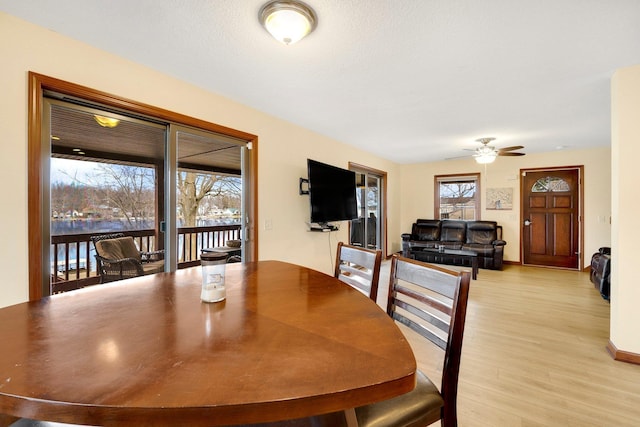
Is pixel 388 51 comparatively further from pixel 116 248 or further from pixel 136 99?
pixel 116 248

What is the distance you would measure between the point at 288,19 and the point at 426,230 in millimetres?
6034

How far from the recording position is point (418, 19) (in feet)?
5.74

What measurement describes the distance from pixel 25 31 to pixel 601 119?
576 centimetres

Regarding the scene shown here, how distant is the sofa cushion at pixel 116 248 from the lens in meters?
3.58

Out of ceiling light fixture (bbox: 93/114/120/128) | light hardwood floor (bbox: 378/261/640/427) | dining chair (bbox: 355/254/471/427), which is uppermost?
ceiling light fixture (bbox: 93/114/120/128)

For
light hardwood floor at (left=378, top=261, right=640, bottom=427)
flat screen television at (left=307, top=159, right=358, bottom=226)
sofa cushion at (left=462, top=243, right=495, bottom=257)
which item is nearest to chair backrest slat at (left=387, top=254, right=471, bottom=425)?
light hardwood floor at (left=378, top=261, right=640, bottom=427)

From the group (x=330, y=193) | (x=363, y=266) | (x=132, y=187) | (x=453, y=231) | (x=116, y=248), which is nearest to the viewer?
(x=363, y=266)

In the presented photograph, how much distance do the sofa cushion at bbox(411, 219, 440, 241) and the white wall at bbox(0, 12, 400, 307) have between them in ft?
10.7

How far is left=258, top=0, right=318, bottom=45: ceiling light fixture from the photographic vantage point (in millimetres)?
1621

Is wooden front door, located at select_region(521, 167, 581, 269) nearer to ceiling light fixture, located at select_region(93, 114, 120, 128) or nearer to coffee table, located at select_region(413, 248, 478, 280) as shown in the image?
coffee table, located at select_region(413, 248, 478, 280)

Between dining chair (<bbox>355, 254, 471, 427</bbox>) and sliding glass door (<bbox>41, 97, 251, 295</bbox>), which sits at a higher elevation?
sliding glass door (<bbox>41, 97, 251, 295</bbox>)

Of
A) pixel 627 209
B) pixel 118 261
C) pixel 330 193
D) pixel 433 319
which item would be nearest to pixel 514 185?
pixel 627 209

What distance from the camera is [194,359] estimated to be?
2.35 ft

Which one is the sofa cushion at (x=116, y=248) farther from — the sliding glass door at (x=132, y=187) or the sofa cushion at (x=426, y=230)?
the sofa cushion at (x=426, y=230)
